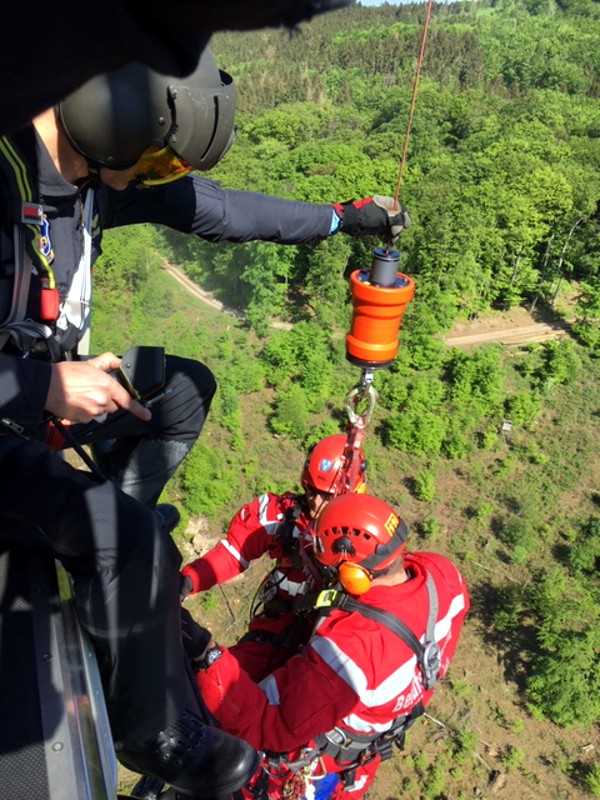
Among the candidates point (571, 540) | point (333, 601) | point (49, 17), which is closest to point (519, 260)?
point (571, 540)

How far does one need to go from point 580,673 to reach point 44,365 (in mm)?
13953

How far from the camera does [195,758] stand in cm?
292

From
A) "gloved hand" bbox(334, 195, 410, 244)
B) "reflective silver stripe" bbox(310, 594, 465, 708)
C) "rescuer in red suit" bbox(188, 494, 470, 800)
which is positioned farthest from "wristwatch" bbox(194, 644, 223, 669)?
"gloved hand" bbox(334, 195, 410, 244)

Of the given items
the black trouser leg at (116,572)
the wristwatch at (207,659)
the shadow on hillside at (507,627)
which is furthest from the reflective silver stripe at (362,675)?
the shadow on hillside at (507,627)

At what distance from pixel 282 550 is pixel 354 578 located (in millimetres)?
1532

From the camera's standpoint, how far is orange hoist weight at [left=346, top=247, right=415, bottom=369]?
386 centimetres

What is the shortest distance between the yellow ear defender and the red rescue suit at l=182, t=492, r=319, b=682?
34.9 inches

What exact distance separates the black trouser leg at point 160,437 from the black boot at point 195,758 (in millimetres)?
1386

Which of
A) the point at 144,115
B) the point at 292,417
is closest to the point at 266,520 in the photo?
the point at 144,115

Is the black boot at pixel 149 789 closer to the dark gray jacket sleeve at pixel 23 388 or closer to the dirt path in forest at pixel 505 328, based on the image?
the dark gray jacket sleeve at pixel 23 388

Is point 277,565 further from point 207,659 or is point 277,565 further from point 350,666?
point 207,659

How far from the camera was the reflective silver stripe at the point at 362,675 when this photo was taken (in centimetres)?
359

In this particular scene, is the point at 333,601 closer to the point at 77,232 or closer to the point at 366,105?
the point at 77,232

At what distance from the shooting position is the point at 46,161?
9.27ft
